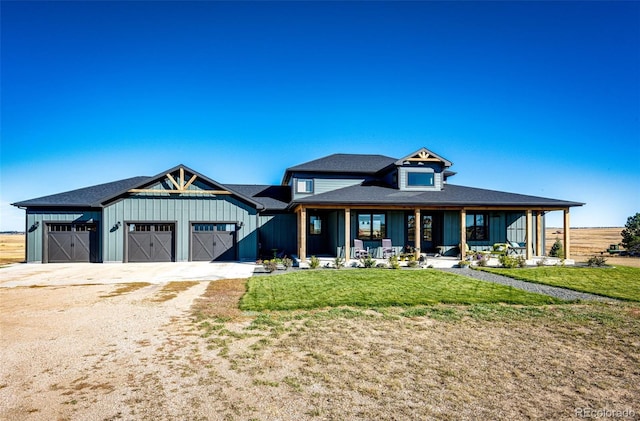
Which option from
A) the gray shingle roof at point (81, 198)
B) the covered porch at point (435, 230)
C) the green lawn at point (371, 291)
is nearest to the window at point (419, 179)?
the covered porch at point (435, 230)

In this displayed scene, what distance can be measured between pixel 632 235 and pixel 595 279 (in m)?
18.1

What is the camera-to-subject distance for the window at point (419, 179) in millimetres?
20656

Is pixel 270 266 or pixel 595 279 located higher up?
pixel 270 266

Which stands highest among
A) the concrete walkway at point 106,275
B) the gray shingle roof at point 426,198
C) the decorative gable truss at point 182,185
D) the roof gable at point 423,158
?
the roof gable at point 423,158

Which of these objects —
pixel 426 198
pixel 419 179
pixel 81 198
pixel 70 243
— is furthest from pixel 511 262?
pixel 81 198

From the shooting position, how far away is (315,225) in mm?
21562

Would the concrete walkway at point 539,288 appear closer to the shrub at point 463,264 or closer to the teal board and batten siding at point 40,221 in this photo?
the shrub at point 463,264

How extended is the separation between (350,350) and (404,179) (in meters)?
16.2

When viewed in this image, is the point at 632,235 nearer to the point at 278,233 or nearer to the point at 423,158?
the point at 423,158

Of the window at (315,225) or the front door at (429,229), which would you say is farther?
the window at (315,225)

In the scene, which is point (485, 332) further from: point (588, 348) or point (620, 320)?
point (620, 320)

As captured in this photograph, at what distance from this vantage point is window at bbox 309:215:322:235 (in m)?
21.5

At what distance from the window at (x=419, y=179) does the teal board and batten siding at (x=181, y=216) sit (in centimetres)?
916

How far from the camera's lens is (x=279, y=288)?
10883 mm
